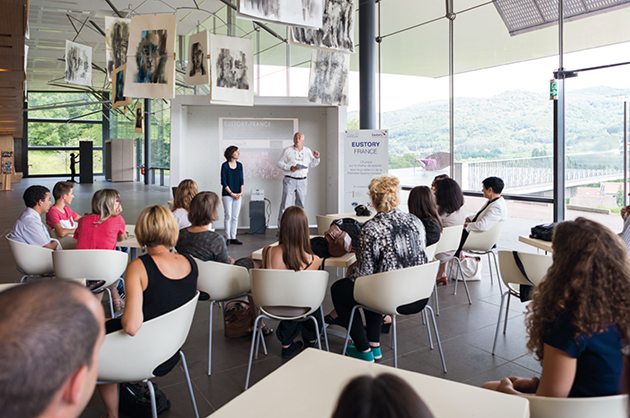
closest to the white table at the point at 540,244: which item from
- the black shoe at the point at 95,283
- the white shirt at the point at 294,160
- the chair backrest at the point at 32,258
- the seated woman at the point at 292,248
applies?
the seated woman at the point at 292,248

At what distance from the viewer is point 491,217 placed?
16.8 feet

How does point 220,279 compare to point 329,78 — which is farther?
point 329,78

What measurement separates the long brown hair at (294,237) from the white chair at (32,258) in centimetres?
237

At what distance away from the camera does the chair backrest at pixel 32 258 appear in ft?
13.0

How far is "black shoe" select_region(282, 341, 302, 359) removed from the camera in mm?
3490

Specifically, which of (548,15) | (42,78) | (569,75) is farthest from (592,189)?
(42,78)

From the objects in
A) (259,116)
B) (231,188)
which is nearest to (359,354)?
(231,188)

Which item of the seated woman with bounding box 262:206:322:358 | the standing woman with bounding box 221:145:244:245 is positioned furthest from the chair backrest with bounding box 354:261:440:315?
the standing woman with bounding box 221:145:244:245

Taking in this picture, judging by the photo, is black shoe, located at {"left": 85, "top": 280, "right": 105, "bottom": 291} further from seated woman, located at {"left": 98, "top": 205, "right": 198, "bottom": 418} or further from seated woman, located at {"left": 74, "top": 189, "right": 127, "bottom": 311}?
seated woman, located at {"left": 98, "top": 205, "right": 198, "bottom": 418}

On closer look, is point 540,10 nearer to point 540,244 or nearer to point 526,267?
point 540,244

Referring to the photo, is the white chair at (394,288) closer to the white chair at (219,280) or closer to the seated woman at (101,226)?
the white chair at (219,280)

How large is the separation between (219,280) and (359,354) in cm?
119

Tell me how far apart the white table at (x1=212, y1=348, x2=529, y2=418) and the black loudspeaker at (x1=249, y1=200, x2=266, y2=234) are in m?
7.43

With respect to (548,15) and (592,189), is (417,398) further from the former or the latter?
(548,15)
